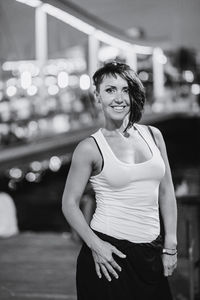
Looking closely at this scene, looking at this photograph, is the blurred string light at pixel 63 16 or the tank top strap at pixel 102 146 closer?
the tank top strap at pixel 102 146

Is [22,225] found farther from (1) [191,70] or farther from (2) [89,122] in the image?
(1) [191,70]

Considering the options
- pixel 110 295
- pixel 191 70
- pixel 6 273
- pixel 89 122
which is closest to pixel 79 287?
pixel 110 295

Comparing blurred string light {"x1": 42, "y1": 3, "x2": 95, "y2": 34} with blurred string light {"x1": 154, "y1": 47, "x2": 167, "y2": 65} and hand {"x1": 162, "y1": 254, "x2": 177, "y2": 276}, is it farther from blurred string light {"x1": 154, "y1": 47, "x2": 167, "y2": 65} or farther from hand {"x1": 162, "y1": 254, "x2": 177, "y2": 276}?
blurred string light {"x1": 154, "y1": 47, "x2": 167, "y2": 65}

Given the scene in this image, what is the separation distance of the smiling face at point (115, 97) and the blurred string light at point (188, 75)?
70.0 ft

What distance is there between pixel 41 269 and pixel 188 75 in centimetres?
1977

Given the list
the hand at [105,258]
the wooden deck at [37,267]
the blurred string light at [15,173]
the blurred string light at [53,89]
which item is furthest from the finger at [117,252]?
the blurred string light at [53,89]

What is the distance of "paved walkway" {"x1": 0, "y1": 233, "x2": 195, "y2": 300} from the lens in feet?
12.6

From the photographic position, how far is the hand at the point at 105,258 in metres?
1.78

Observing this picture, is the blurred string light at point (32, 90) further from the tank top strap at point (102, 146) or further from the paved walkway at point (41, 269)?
the tank top strap at point (102, 146)

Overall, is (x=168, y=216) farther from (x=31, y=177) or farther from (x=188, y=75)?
(x=188, y=75)

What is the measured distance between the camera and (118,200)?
70.9 inches

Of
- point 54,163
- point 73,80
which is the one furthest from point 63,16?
point 73,80

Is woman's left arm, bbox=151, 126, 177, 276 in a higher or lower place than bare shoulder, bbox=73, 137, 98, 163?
lower

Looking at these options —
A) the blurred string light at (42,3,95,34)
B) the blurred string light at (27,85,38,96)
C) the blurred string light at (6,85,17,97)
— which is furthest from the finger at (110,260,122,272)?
the blurred string light at (27,85,38,96)
